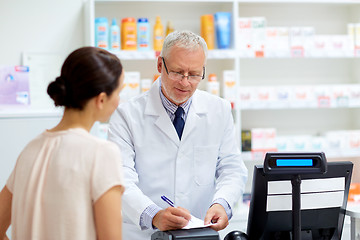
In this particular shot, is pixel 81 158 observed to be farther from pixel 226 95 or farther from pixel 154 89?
pixel 226 95

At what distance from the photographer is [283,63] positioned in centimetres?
445

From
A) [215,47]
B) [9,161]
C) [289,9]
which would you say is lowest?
[9,161]

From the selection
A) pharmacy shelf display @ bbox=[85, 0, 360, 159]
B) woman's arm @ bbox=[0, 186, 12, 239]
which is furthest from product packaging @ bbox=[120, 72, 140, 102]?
woman's arm @ bbox=[0, 186, 12, 239]

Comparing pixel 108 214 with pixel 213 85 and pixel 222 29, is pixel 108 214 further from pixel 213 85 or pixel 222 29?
pixel 222 29

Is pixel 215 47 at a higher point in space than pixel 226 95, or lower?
higher

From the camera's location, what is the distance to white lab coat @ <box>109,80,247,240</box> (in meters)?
2.26

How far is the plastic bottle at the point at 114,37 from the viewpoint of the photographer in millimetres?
3754

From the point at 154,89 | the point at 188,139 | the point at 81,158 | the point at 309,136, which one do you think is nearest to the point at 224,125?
the point at 188,139

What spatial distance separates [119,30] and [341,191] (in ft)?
7.91

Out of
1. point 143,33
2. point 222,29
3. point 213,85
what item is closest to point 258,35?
point 222,29

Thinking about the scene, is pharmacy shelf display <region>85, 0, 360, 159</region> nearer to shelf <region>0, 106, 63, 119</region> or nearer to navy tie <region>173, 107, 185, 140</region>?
shelf <region>0, 106, 63, 119</region>

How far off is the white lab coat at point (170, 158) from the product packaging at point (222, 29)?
5.38 ft

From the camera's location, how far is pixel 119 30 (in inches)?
150

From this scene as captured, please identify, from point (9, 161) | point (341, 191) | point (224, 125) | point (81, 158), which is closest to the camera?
point (81, 158)
